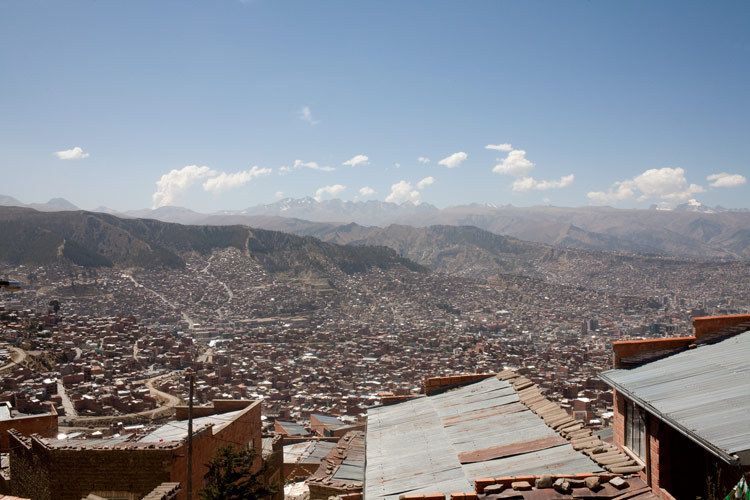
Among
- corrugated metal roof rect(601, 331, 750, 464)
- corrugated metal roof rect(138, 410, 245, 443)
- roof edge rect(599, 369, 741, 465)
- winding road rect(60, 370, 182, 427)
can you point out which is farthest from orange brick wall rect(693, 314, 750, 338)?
winding road rect(60, 370, 182, 427)

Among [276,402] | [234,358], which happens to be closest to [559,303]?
[234,358]

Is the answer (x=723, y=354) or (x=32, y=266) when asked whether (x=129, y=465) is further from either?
(x=32, y=266)

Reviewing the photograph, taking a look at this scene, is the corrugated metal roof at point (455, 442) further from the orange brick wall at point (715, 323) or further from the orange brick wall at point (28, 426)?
the orange brick wall at point (28, 426)

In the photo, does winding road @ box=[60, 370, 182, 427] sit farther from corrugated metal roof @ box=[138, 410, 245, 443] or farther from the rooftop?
the rooftop

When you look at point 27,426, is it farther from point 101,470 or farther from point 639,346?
point 639,346

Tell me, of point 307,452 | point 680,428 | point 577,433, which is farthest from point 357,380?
point 680,428

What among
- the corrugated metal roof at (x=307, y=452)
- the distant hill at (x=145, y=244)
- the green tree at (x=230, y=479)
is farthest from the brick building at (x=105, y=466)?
the distant hill at (x=145, y=244)

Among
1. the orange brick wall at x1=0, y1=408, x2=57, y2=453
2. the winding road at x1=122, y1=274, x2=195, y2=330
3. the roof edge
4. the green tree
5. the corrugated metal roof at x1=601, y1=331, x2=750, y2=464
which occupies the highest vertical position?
the corrugated metal roof at x1=601, y1=331, x2=750, y2=464
